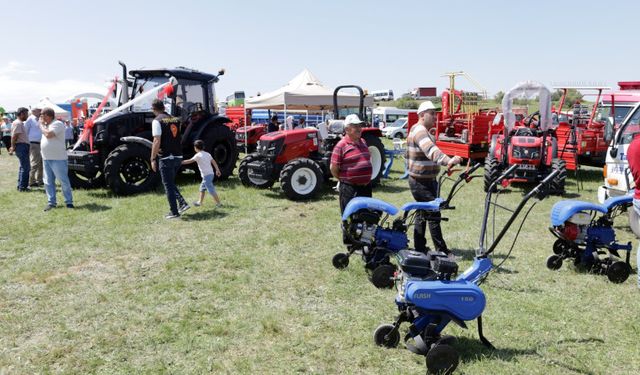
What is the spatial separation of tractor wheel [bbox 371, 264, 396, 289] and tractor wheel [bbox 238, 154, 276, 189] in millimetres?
4760

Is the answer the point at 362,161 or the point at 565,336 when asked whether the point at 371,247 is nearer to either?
the point at 362,161

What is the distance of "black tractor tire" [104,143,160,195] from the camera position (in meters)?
8.26

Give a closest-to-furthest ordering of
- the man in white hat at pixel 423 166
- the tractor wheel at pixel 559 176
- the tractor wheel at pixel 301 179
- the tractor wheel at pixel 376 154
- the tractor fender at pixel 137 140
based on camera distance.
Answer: the tractor wheel at pixel 559 176 → the man in white hat at pixel 423 166 → the tractor wheel at pixel 301 179 → the tractor fender at pixel 137 140 → the tractor wheel at pixel 376 154

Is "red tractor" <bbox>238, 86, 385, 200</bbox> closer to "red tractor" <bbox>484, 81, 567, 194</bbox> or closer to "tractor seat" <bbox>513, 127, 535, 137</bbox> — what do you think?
"red tractor" <bbox>484, 81, 567, 194</bbox>

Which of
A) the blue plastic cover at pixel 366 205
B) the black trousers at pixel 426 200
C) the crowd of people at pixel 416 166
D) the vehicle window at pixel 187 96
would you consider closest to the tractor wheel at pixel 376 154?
the vehicle window at pixel 187 96

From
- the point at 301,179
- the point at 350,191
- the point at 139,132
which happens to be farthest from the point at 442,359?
the point at 139,132

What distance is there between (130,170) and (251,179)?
213 cm

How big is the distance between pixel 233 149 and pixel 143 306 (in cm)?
687

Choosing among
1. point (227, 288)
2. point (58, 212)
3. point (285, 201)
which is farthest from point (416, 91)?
point (227, 288)

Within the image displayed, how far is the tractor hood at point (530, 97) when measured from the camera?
9.09 m

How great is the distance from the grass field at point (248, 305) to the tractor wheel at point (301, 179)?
1.39 metres

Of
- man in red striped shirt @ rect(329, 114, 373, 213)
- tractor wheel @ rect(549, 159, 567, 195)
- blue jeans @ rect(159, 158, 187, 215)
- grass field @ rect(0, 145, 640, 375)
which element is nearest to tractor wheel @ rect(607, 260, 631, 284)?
grass field @ rect(0, 145, 640, 375)

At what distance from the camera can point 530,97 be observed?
958 cm

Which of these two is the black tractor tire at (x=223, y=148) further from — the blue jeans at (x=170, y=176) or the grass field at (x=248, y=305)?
the grass field at (x=248, y=305)
